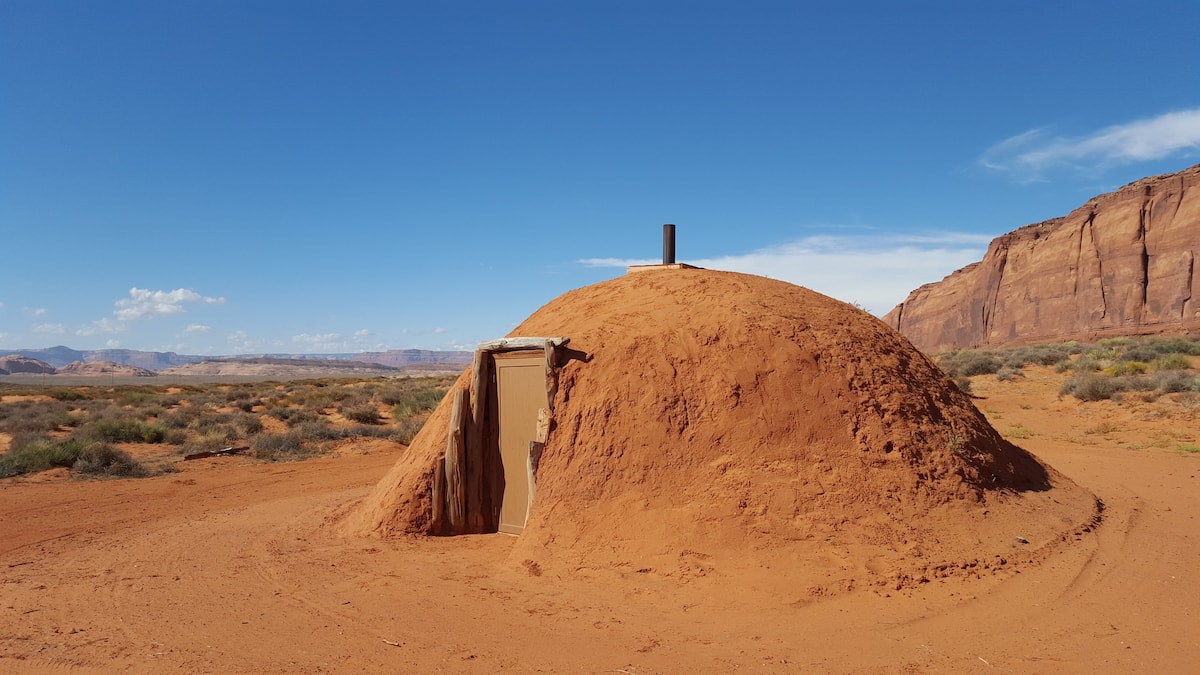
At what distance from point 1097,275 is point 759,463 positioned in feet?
171

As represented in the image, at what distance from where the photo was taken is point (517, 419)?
7.47m

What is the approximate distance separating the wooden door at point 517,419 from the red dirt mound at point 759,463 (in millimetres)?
348

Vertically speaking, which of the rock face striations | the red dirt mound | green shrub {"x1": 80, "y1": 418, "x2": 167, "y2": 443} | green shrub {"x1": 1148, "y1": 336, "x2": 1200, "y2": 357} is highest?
the rock face striations

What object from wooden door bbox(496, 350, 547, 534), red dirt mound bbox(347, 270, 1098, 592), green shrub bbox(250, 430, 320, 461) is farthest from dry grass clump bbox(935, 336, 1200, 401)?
green shrub bbox(250, 430, 320, 461)

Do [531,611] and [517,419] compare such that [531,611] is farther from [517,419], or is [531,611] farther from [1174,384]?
[1174,384]

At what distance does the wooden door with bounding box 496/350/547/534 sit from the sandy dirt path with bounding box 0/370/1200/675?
323 mm

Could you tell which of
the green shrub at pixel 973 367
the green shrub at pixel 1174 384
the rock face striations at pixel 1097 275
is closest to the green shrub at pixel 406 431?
the green shrub at pixel 1174 384

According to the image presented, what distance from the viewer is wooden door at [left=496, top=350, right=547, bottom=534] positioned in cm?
732

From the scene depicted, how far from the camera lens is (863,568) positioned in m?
5.46

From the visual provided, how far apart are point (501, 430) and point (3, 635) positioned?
418 centimetres

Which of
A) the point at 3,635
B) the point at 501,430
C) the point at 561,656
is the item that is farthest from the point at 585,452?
the point at 3,635

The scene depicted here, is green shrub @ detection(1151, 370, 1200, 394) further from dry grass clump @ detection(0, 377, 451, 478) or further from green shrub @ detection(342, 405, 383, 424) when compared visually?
green shrub @ detection(342, 405, 383, 424)

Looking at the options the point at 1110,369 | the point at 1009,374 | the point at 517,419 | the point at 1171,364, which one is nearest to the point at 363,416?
the point at 517,419

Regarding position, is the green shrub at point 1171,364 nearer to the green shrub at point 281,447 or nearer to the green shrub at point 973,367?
the green shrub at point 973,367
